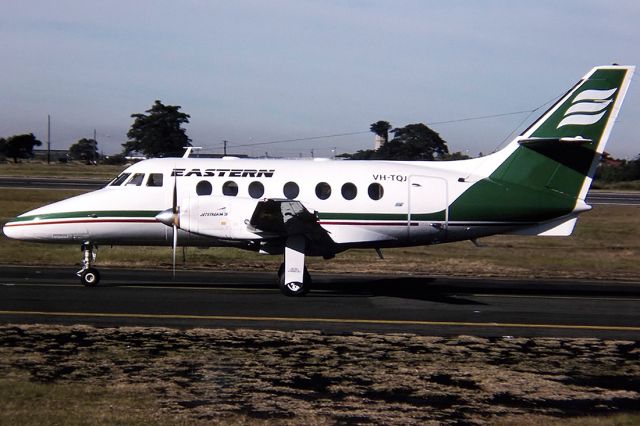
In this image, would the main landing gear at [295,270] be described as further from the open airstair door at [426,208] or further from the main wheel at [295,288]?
the open airstair door at [426,208]

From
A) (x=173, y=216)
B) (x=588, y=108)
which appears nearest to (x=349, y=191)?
(x=173, y=216)

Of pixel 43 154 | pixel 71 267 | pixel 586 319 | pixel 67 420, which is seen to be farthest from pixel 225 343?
pixel 43 154

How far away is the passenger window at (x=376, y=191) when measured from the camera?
65.0 ft

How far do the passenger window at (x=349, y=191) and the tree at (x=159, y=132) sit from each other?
86.9ft

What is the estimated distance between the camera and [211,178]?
19.9 metres

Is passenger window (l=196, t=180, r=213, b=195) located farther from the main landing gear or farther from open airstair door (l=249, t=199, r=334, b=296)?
the main landing gear

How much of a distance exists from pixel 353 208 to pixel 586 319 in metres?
5.99

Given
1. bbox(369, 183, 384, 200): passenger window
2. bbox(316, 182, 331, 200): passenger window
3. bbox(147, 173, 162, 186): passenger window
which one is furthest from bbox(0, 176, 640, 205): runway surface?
bbox(369, 183, 384, 200): passenger window

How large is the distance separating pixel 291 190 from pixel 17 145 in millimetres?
102994

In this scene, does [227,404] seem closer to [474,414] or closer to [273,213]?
[474,414]

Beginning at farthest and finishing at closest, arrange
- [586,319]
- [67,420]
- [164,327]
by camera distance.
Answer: [586,319] < [164,327] < [67,420]

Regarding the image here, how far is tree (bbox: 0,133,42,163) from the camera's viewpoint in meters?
113

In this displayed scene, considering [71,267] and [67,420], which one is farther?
[71,267]

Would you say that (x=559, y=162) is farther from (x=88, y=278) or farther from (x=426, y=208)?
(x=88, y=278)
